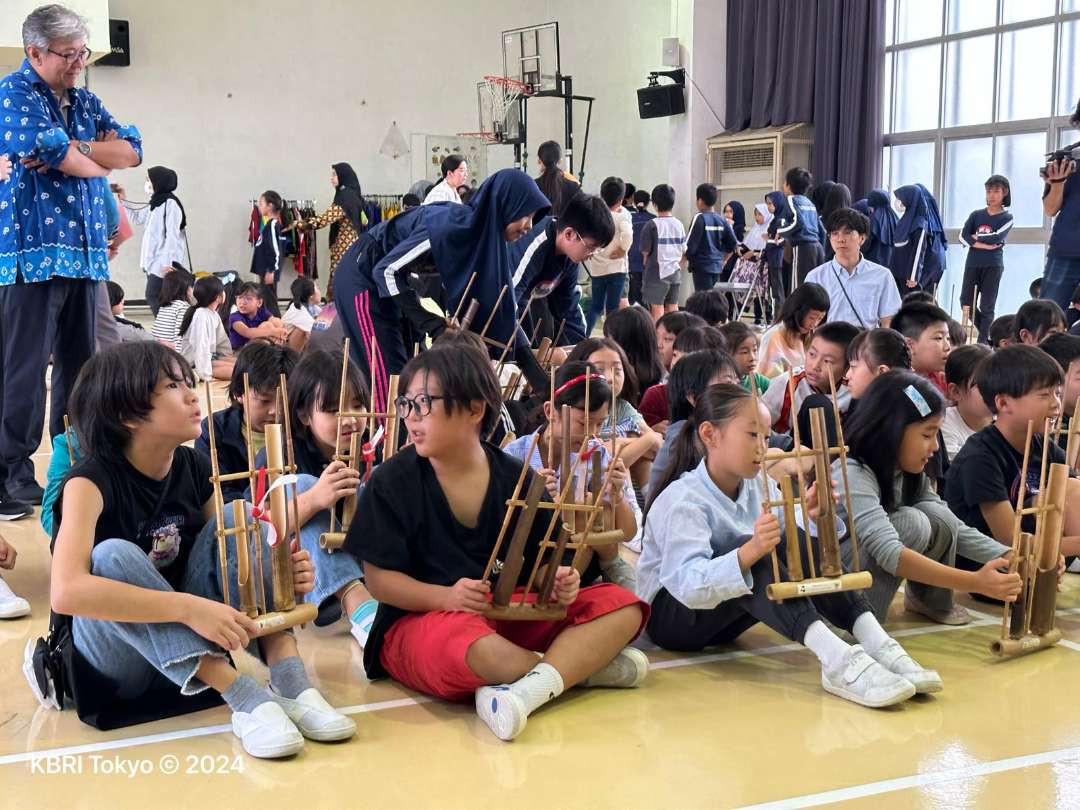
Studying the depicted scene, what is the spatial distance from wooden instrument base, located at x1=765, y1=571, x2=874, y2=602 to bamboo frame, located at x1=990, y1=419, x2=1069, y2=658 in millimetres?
428

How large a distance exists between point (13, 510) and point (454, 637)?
1.97 meters

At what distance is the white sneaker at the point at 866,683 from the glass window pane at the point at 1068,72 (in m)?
8.72

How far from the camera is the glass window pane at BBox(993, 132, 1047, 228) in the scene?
394 inches

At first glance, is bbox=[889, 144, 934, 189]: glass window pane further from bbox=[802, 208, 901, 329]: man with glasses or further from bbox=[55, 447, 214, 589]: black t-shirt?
bbox=[55, 447, 214, 589]: black t-shirt

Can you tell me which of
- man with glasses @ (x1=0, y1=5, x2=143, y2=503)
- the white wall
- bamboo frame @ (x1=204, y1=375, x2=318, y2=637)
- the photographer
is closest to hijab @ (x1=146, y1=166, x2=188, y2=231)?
the white wall

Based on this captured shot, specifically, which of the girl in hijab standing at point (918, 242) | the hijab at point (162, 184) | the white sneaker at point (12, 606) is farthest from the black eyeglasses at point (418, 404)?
the girl in hijab standing at point (918, 242)

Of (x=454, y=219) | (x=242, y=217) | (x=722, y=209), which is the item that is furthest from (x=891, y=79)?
(x=454, y=219)

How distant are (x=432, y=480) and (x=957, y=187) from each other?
9.90 metres

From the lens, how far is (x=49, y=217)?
3.26 m

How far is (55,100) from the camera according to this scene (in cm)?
325

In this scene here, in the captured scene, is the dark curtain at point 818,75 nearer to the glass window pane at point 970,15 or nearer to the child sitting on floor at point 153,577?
the glass window pane at point 970,15

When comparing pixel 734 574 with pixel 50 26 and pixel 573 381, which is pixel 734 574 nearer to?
pixel 573 381

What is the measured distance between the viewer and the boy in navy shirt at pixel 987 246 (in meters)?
8.23

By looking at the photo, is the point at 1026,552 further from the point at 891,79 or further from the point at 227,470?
the point at 891,79
